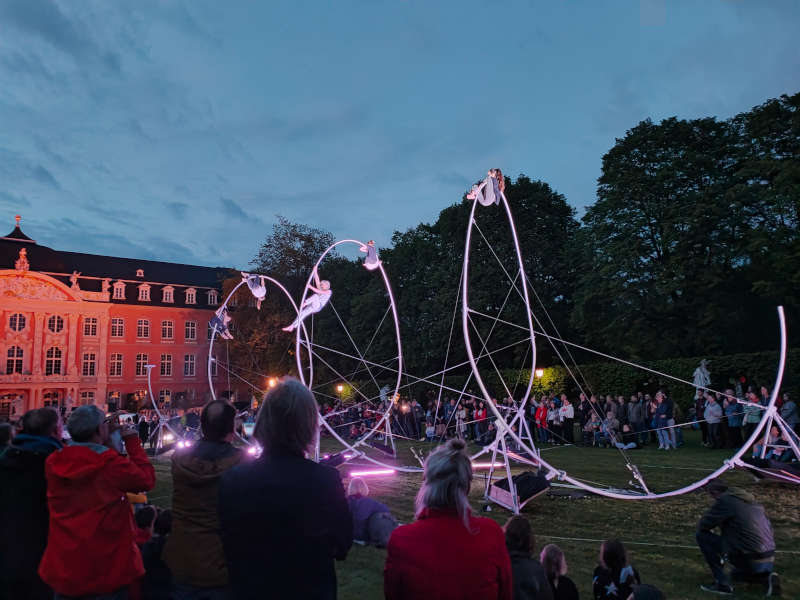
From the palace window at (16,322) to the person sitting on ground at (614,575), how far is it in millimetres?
53340

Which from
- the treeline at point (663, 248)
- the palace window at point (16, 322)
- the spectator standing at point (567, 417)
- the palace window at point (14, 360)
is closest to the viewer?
the spectator standing at point (567, 417)

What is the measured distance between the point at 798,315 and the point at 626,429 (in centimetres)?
923

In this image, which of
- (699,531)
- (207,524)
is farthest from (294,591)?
(699,531)

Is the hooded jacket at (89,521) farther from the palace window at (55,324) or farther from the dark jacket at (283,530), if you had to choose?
the palace window at (55,324)

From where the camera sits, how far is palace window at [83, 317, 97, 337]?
167ft

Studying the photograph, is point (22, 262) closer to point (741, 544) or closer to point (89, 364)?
point (89, 364)

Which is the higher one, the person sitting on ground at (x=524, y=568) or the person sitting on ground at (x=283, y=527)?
the person sitting on ground at (x=283, y=527)

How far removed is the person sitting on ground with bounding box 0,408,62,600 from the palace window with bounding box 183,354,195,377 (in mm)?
55772

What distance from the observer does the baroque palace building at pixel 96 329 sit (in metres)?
47.0

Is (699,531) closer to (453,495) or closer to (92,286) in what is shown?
(453,495)

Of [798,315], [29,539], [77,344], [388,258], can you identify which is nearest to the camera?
[29,539]

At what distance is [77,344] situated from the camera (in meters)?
49.9

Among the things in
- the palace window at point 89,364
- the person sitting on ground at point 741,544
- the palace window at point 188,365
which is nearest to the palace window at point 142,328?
the palace window at point 188,365

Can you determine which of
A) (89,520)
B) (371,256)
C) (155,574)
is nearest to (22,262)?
(371,256)
